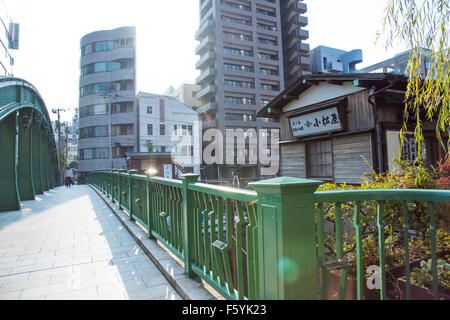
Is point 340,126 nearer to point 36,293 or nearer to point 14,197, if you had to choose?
point 36,293

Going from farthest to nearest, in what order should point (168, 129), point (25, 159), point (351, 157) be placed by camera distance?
1. point (168, 129)
2. point (25, 159)
3. point (351, 157)

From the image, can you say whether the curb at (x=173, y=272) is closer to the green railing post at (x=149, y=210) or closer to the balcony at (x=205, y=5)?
the green railing post at (x=149, y=210)

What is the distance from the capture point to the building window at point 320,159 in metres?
9.69

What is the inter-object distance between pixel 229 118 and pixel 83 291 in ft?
123

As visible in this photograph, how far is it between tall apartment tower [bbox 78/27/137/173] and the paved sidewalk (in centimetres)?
3437

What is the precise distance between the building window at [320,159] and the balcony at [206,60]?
33490mm

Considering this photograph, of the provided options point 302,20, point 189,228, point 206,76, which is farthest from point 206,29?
point 189,228

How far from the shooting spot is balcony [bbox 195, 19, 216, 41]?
39938 millimetres

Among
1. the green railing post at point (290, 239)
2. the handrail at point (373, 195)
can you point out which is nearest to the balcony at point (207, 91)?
the handrail at point (373, 195)

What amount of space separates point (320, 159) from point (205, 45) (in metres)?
36.0

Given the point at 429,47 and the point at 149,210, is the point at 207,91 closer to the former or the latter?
the point at 149,210

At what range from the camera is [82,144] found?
39.3 metres

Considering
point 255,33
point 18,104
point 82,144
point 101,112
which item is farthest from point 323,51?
point 18,104

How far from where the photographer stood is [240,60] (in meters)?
41.0
